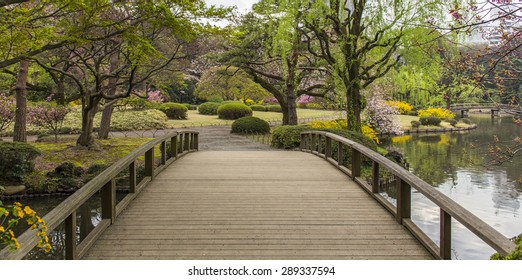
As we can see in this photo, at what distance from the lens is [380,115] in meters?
31.3

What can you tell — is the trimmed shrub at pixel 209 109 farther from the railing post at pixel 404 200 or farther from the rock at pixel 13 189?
the railing post at pixel 404 200

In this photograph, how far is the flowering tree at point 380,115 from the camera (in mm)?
30172

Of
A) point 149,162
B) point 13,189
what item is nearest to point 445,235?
point 149,162

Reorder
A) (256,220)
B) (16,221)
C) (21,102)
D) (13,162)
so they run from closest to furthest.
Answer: (16,221) → (256,220) → (13,162) → (21,102)

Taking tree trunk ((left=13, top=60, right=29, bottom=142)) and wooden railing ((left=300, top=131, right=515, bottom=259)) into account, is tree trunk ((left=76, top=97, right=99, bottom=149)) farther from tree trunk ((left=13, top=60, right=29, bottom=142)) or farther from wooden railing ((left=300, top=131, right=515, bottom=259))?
wooden railing ((left=300, top=131, right=515, bottom=259))

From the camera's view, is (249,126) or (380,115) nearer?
(249,126)

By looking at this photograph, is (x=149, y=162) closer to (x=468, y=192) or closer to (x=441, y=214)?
(x=441, y=214)

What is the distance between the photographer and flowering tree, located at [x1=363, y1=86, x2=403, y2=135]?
30.2 metres

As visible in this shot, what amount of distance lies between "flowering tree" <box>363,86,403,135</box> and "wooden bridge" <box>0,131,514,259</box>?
75.9 feet

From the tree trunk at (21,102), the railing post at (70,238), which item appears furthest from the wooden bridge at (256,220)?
the tree trunk at (21,102)

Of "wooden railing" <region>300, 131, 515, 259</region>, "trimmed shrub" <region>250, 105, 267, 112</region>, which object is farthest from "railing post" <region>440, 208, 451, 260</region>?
"trimmed shrub" <region>250, 105, 267, 112</region>

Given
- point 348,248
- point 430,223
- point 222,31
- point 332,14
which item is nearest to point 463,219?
point 348,248

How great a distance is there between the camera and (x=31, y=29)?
10367mm

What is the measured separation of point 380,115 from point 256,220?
89.4 feet
